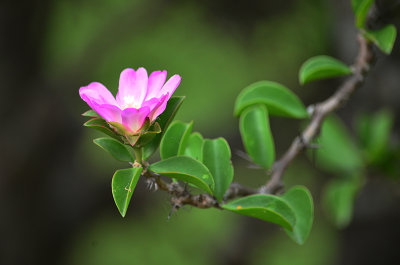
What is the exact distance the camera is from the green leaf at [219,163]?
58cm

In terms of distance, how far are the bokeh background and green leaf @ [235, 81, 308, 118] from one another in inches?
23.8

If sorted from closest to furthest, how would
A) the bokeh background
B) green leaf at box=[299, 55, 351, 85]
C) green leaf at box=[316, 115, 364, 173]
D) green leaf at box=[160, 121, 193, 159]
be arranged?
green leaf at box=[160, 121, 193, 159], green leaf at box=[299, 55, 351, 85], green leaf at box=[316, 115, 364, 173], the bokeh background

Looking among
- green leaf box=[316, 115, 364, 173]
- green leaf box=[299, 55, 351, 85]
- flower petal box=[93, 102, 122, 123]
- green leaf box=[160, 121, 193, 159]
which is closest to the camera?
flower petal box=[93, 102, 122, 123]

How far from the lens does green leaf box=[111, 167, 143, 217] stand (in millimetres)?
466

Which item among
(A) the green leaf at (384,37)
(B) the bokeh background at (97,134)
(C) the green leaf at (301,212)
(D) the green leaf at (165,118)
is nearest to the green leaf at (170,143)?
(D) the green leaf at (165,118)

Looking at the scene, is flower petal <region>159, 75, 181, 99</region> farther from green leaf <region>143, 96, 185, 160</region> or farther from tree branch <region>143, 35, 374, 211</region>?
tree branch <region>143, 35, 374, 211</region>

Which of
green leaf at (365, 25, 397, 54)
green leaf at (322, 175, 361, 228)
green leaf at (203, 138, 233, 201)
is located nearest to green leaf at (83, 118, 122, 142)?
green leaf at (203, 138, 233, 201)

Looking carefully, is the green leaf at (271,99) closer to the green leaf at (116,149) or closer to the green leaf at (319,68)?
the green leaf at (319,68)

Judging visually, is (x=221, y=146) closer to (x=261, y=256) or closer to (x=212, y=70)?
(x=261, y=256)

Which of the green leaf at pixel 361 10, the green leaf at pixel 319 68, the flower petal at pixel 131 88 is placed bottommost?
the green leaf at pixel 319 68

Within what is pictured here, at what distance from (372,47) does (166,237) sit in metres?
1.70

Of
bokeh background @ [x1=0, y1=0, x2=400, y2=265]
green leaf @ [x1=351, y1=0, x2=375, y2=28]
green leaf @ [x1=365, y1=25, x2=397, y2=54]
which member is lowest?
bokeh background @ [x1=0, y1=0, x2=400, y2=265]

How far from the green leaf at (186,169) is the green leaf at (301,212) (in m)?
0.16

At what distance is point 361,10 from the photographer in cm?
66
